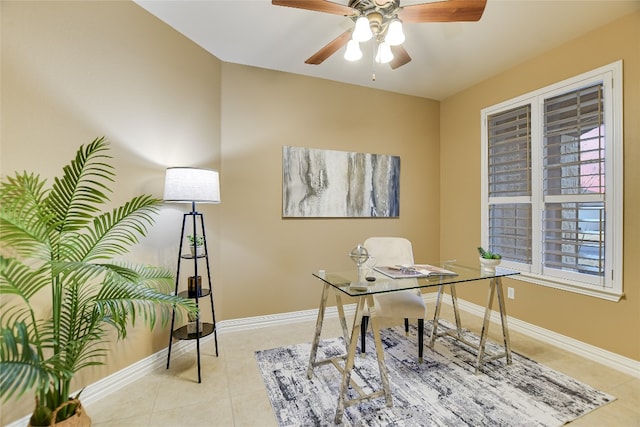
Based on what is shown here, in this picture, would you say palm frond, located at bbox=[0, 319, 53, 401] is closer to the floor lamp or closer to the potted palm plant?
the potted palm plant

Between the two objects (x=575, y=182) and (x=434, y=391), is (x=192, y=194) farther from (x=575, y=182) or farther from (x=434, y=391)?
(x=575, y=182)

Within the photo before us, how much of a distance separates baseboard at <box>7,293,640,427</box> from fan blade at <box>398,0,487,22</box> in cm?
268

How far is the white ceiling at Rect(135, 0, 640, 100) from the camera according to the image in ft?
6.89

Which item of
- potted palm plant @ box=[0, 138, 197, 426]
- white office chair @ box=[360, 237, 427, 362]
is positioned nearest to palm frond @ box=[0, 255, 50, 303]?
potted palm plant @ box=[0, 138, 197, 426]

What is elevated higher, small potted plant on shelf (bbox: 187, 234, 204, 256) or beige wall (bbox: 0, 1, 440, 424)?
beige wall (bbox: 0, 1, 440, 424)

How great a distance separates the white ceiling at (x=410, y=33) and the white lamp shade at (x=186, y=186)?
47.5 inches

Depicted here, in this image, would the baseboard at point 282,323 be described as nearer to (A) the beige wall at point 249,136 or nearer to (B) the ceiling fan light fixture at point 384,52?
(A) the beige wall at point 249,136

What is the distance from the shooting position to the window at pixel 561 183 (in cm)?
224

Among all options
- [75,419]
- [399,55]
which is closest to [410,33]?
[399,55]

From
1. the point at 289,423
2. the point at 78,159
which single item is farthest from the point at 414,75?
the point at 289,423

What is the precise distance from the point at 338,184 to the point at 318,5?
1881mm

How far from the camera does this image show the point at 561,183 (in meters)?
2.54

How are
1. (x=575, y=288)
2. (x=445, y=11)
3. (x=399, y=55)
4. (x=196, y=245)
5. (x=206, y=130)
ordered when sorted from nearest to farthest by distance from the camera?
(x=445, y=11) < (x=399, y=55) < (x=196, y=245) < (x=575, y=288) < (x=206, y=130)

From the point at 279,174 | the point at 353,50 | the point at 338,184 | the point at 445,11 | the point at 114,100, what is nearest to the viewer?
the point at 445,11
